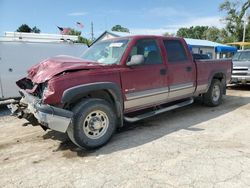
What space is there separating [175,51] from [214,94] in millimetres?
2239

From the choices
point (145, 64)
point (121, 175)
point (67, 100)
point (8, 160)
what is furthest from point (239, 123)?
point (8, 160)

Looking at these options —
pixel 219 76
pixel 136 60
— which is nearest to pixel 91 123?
pixel 136 60

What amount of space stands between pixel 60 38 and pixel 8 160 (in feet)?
20.8

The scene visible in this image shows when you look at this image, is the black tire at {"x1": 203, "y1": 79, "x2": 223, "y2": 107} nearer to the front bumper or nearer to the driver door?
the driver door

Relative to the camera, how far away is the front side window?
5362 millimetres

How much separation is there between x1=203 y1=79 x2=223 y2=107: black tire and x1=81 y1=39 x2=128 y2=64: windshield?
3263mm

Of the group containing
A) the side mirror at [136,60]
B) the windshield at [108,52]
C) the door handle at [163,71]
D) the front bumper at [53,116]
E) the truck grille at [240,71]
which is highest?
the windshield at [108,52]

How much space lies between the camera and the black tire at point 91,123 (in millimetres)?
4250

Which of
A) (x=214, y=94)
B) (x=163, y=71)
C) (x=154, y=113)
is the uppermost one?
(x=163, y=71)

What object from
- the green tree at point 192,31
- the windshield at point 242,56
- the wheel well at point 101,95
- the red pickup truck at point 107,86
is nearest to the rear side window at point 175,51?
the red pickup truck at point 107,86

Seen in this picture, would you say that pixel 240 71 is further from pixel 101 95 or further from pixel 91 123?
pixel 91 123

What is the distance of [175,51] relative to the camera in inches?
242

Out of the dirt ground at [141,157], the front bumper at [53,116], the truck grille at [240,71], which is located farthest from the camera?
the truck grille at [240,71]

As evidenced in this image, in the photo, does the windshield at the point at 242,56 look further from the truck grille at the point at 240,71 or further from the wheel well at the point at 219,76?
the wheel well at the point at 219,76
